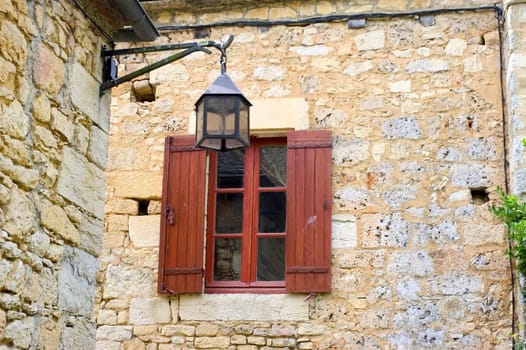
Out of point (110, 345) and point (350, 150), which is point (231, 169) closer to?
point (350, 150)

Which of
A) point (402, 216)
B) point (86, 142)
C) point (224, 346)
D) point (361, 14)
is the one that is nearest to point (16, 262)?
point (86, 142)

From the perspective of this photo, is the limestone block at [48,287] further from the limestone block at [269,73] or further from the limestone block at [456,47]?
the limestone block at [456,47]

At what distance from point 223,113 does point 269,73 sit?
190cm

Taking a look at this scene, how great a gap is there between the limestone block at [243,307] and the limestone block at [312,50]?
185cm

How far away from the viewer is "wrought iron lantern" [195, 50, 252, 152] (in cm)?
496

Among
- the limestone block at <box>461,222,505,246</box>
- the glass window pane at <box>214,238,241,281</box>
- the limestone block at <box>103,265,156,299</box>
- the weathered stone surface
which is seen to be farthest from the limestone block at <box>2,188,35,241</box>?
the limestone block at <box>461,222,505,246</box>

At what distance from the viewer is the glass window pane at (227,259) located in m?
6.57

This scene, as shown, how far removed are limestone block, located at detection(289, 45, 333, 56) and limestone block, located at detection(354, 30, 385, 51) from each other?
8.6 inches

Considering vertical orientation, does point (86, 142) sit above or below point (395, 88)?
below

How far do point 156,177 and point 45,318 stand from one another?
2.92m

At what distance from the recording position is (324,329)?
6.18 metres

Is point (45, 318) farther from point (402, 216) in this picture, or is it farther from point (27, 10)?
point (402, 216)

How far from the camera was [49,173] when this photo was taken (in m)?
4.02

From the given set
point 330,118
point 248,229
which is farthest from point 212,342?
point 330,118
